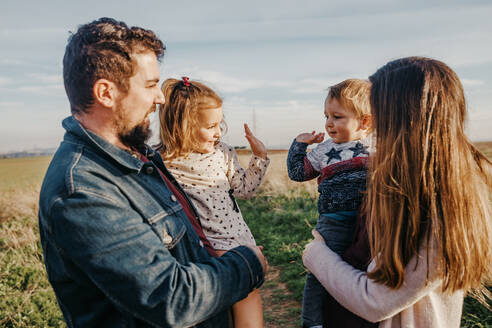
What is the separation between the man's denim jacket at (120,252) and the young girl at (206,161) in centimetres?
87

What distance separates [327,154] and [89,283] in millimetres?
1803

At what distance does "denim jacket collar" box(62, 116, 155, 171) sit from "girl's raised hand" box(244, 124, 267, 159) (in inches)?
52.0

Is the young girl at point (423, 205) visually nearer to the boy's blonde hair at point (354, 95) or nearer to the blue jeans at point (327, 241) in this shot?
the blue jeans at point (327, 241)

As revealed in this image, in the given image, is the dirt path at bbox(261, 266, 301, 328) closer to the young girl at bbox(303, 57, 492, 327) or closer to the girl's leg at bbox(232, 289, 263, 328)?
the girl's leg at bbox(232, 289, 263, 328)

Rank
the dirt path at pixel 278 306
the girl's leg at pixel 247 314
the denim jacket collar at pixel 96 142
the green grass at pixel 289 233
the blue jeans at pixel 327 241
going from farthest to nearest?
the dirt path at pixel 278 306, the green grass at pixel 289 233, the blue jeans at pixel 327 241, the girl's leg at pixel 247 314, the denim jacket collar at pixel 96 142

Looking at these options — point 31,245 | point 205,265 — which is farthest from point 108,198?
point 31,245

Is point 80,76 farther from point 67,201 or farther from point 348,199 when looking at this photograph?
point 348,199

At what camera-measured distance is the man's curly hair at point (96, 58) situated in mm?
1719

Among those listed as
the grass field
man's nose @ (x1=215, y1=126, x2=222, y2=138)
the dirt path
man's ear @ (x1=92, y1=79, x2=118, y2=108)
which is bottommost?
the dirt path

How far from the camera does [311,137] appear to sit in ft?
9.36

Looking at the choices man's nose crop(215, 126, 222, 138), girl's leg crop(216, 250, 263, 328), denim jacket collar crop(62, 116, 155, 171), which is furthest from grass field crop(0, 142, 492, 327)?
denim jacket collar crop(62, 116, 155, 171)

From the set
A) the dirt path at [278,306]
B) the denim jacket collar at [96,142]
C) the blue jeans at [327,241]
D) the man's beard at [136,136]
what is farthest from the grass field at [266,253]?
the denim jacket collar at [96,142]

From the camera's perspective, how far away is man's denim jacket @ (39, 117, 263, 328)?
1372 millimetres

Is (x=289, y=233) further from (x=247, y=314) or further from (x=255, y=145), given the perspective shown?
(x=247, y=314)
